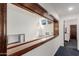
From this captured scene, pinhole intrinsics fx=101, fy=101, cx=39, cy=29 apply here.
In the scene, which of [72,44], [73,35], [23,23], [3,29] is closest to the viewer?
[3,29]

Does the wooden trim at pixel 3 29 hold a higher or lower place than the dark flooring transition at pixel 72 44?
higher

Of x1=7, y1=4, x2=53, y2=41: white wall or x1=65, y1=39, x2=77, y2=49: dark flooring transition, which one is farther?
x1=65, y1=39, x2=77, y2=49: dark flooring transition

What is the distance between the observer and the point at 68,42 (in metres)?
1.57

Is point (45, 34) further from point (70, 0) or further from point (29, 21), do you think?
point (70, 0)

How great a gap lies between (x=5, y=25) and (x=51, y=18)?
1151 mm

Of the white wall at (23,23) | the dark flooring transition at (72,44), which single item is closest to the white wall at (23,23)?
the white wall at (23,23)

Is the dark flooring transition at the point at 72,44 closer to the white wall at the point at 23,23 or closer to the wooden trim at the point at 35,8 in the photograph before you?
the white wall at the point at 23,23

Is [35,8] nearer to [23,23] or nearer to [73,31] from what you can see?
[23,23]

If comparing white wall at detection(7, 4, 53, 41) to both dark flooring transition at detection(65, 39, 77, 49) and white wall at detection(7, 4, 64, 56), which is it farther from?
dark flooring transition at detection(65, 39, 77, 49)

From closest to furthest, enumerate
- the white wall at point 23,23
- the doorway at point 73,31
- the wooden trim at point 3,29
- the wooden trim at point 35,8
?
the wooden trim at point 3,29 → the white wall at point 23,23 → the wooden trim at point 35,8 → the doorway at point 73,31

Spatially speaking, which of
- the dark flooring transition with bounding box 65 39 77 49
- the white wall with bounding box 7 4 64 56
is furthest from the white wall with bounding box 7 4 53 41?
the dark flooring transition with bounding box 65 39 77 49

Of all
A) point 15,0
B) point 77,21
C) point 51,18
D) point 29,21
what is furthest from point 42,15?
point 15,0

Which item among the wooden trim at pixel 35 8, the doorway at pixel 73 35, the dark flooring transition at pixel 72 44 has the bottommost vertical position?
the dark flooring transition at pixel 72 44

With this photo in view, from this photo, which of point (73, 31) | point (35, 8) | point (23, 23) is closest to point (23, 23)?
point (23, 23)
